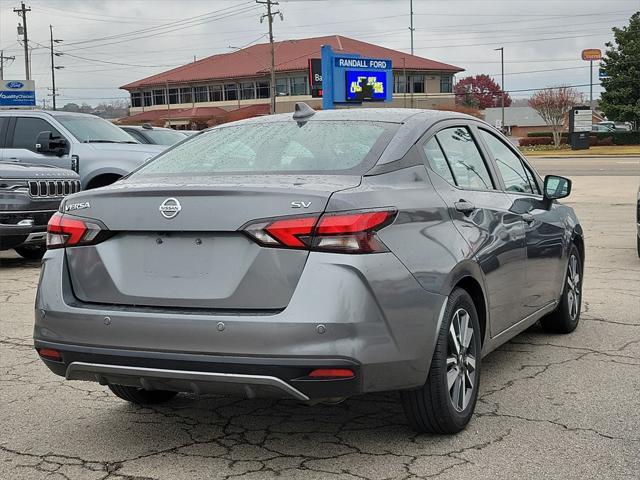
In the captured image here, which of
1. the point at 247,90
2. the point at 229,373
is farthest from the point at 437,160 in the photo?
the point at 247,90

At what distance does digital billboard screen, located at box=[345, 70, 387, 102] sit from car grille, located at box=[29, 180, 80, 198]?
78.2 feet

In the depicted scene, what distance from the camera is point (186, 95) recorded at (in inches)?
3524

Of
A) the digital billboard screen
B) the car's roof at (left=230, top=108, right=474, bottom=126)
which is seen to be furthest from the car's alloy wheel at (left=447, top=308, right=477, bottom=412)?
the digital billboard screen

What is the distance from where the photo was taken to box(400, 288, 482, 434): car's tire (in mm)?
4023

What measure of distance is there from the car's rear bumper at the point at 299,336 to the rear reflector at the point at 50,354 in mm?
57

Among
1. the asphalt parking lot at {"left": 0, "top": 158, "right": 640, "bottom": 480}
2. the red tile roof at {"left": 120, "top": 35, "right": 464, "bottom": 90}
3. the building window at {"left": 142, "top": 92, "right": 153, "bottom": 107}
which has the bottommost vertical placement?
the asphalt parking lot at {"left": 0, "top": 158, "right": 640, "bottom": 480}

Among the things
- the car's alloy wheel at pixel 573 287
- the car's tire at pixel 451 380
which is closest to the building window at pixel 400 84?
the car's alloy wheel at pixel 573 287

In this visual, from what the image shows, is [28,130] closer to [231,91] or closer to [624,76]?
[624,76]

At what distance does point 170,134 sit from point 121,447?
1556 cm

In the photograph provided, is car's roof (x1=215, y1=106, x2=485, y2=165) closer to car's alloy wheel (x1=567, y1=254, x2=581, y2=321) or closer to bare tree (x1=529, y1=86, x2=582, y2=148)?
car's alloy wheel (x1=567, y1=254, x2=581, y2=321)

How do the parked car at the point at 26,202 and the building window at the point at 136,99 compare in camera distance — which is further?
the building window at the point at 136,99

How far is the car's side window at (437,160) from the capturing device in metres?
4.52

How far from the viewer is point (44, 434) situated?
14.6 feet

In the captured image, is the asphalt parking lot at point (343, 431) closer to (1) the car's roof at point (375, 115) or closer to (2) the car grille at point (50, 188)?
(1) the car's roof at point (375, 115)
